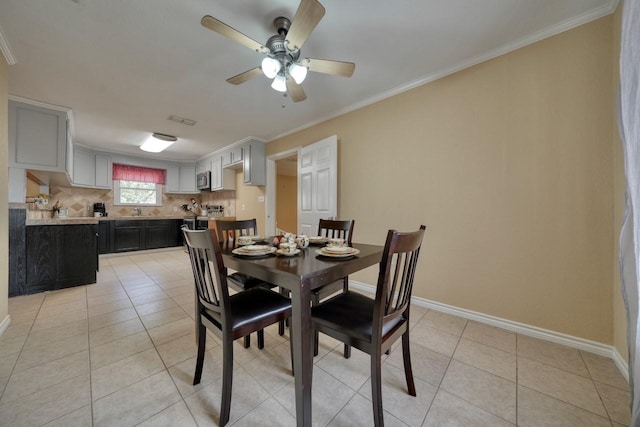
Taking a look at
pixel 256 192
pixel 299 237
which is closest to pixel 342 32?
pixel 299 237

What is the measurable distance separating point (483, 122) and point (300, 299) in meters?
2.21

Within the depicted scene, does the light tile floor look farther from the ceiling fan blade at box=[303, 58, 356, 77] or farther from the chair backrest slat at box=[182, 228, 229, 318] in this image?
the ceiling fan blade at box=[303, 58, 356, 77]

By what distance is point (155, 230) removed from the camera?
5387 mm

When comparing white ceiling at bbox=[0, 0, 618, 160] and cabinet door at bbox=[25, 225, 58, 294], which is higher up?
white ceiling at bbox=[0, 0, 618, 160]

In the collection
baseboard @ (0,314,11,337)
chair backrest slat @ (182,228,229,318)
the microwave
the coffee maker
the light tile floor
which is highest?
the microwave

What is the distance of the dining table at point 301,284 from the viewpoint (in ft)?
3.06

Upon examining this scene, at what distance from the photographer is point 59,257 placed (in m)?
2.86

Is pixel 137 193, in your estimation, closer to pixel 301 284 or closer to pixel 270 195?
pixel 270 195

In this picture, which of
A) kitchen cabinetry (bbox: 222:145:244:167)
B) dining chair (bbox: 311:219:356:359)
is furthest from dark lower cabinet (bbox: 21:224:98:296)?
dining chair (bbox: 311:219:356:359)

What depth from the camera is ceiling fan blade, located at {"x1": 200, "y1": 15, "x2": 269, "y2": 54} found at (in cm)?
127

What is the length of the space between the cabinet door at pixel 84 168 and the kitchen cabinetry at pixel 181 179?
1372mm

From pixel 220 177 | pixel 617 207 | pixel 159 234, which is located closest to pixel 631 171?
pixel 617 207

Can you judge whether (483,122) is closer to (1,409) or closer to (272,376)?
(272,376)

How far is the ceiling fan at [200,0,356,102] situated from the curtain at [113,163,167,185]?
17.1ft
